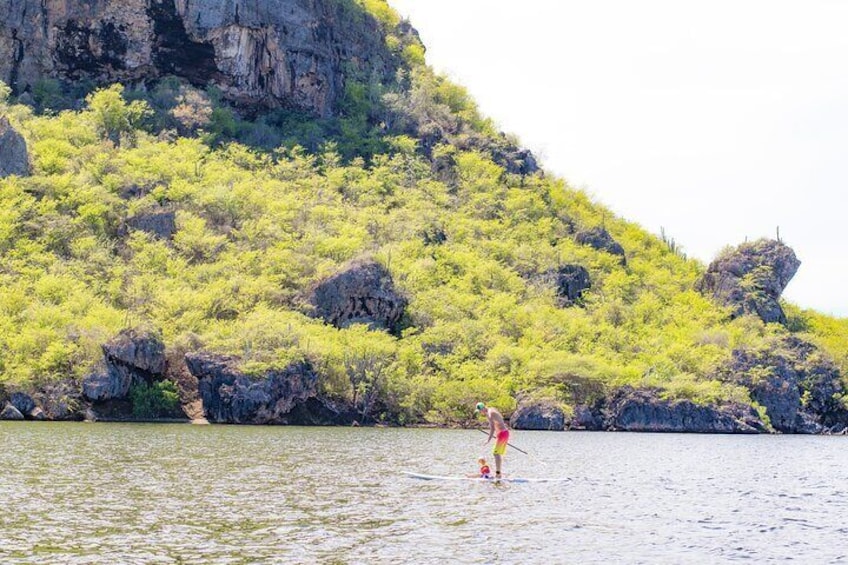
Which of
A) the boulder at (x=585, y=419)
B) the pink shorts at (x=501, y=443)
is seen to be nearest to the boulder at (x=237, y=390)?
the boulder at (x=585, y=419)

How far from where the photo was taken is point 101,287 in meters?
87.5

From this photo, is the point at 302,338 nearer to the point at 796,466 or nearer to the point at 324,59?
the point at 796,466

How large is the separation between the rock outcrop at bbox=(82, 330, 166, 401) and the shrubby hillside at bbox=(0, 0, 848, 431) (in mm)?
648

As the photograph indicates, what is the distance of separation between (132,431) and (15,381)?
17.1 meters

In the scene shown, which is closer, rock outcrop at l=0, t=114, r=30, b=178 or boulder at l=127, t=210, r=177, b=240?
rock outcrop at l=0, t=114, r=30, b=178

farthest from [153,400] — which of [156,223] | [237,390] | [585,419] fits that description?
[585,419]

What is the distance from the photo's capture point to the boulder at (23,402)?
67875 mm

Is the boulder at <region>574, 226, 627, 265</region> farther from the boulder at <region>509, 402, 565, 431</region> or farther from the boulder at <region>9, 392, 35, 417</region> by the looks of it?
the boulder at <region>9, 392, 35, 417</region>

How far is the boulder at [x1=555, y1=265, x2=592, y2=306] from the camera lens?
11412 centimetres

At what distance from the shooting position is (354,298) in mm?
87062

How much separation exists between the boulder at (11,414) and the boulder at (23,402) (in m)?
0.42

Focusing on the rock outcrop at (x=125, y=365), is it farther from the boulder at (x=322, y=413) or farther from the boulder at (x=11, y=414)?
the boulder at (x=322, y=413)

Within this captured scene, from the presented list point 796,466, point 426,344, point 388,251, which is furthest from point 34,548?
point 388,251

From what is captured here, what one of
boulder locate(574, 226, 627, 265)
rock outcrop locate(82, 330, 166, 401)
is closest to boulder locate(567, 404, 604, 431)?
rock outcrop locate(82, 330, 166, 401)
